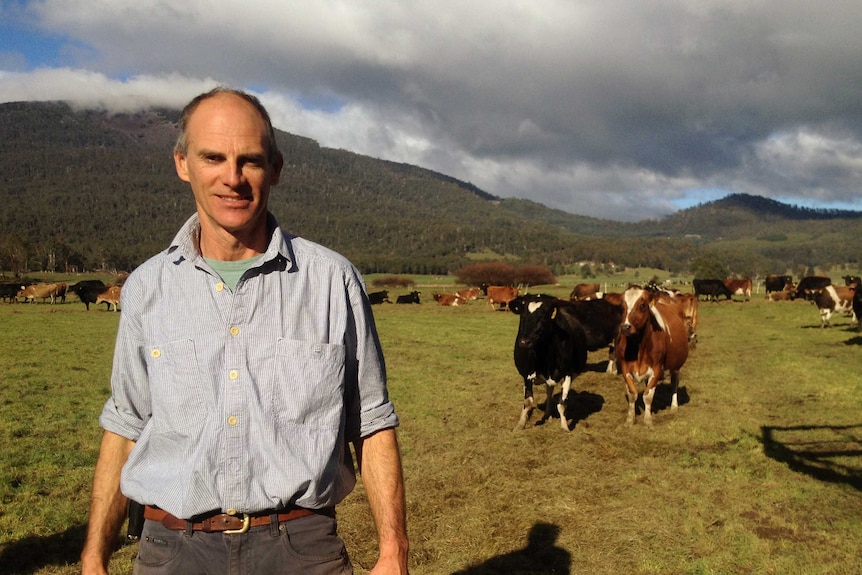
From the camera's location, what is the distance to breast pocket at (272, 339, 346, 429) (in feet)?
6.19

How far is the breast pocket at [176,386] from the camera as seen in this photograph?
191 centimetres

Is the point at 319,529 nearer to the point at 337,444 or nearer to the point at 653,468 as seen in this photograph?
the point at 337,444

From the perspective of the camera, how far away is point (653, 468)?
740cm

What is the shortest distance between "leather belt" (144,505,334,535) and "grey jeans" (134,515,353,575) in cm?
1

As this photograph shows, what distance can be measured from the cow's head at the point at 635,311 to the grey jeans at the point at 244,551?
7.88m

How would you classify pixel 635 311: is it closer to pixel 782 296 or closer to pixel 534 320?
pixel 534 320

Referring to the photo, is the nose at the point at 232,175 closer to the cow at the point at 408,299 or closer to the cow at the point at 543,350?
the cow at the point at 543,350

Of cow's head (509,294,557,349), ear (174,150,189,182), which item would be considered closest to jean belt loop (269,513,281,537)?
ear (174,150,189,182)

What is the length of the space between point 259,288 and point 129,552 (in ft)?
14.8

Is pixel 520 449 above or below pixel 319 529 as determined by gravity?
below

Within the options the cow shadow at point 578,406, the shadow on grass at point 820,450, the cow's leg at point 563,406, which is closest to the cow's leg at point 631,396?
the cow shadow at point 578,406

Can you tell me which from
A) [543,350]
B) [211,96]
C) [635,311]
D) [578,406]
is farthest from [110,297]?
[211,96]

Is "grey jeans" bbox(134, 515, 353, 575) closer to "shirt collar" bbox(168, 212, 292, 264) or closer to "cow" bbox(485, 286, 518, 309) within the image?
"shirt collar" bbox(168, 212, 292, 264)

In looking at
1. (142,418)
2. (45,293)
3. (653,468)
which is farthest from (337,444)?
(45,293)
